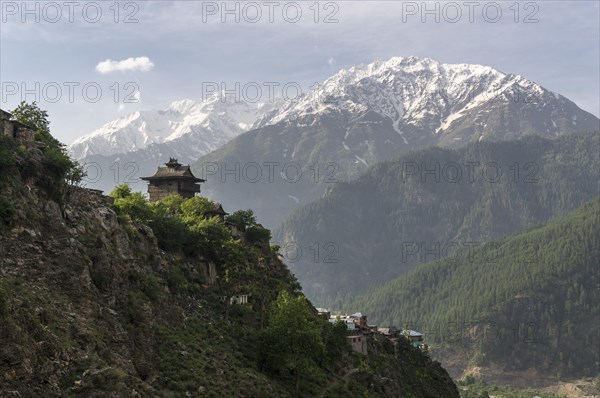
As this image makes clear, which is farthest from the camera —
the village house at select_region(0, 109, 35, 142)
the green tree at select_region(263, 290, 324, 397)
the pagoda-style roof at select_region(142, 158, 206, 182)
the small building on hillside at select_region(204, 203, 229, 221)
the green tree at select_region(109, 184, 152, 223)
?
the pagoda-style roof at select_region(142, 158, 206, 182)

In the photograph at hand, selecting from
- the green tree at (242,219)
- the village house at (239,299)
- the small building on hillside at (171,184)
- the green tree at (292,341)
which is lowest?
the green tree at (292,341)

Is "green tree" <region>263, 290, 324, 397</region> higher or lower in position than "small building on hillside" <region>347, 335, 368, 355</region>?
higher

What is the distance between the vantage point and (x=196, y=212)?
95562 mm

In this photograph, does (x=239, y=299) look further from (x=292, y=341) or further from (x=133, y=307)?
(x=133, y=307)

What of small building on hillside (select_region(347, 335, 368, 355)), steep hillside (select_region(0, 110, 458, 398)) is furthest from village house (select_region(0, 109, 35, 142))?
small building on hillside (select_region(347, 335, 368, 355))

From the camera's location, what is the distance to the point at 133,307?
192 ft

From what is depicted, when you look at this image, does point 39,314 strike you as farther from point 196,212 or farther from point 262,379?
point 196,212

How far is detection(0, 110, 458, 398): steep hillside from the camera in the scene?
4475 cm

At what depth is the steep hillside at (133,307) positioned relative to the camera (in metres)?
44.8

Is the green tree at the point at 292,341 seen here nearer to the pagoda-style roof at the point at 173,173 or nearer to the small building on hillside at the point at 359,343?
the small building on hillside at the point at 359,343

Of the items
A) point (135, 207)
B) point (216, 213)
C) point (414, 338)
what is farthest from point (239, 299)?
point (414, 338)

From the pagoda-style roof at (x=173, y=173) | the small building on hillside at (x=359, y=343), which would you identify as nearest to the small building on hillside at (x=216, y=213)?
the pagoda-style roof at (x=173, y=173)

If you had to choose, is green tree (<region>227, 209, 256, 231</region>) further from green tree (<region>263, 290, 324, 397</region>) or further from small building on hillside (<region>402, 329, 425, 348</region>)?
small building on hillside (<region>402, 329, 425, 348</region>)

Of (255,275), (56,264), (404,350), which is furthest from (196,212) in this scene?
(404,350)
